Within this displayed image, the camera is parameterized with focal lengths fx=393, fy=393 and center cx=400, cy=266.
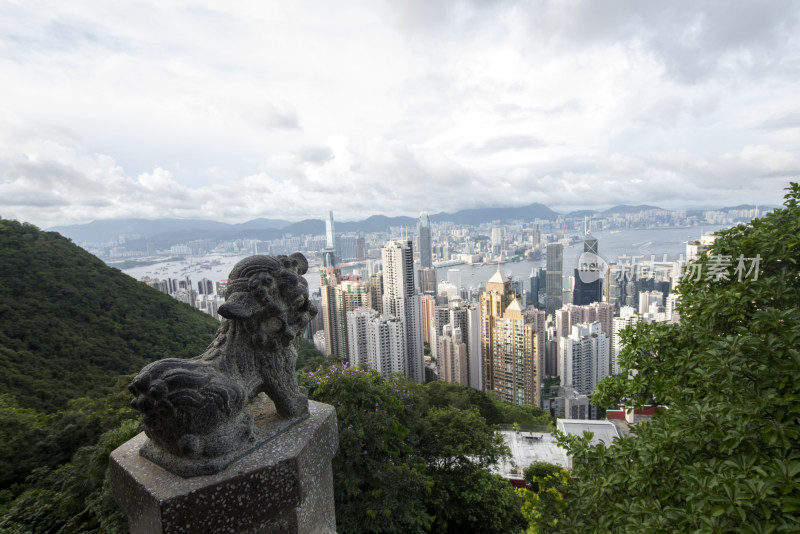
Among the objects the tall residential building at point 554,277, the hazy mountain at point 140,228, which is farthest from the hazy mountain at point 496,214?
the hazy mountain at point 140,228

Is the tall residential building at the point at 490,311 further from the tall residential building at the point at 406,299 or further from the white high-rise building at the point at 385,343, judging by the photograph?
the white high-rise building at the point at 385,343

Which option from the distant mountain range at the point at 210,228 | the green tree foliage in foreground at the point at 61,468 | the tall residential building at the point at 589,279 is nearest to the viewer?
the green tree foliage in foreground at the point at 61,468

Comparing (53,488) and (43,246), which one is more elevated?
(43,246)

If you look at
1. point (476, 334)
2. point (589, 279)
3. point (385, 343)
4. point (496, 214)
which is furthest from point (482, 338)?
point (496, 214)

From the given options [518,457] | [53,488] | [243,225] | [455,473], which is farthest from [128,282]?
[243,225]

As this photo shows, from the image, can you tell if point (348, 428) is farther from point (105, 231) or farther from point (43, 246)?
point (105, 231)

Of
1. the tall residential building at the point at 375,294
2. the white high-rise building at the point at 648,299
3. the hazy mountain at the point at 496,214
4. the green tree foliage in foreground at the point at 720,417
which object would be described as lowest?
the white high-rise building at the point at 648,299

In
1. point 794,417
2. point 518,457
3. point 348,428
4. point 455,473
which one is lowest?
point 518,457
